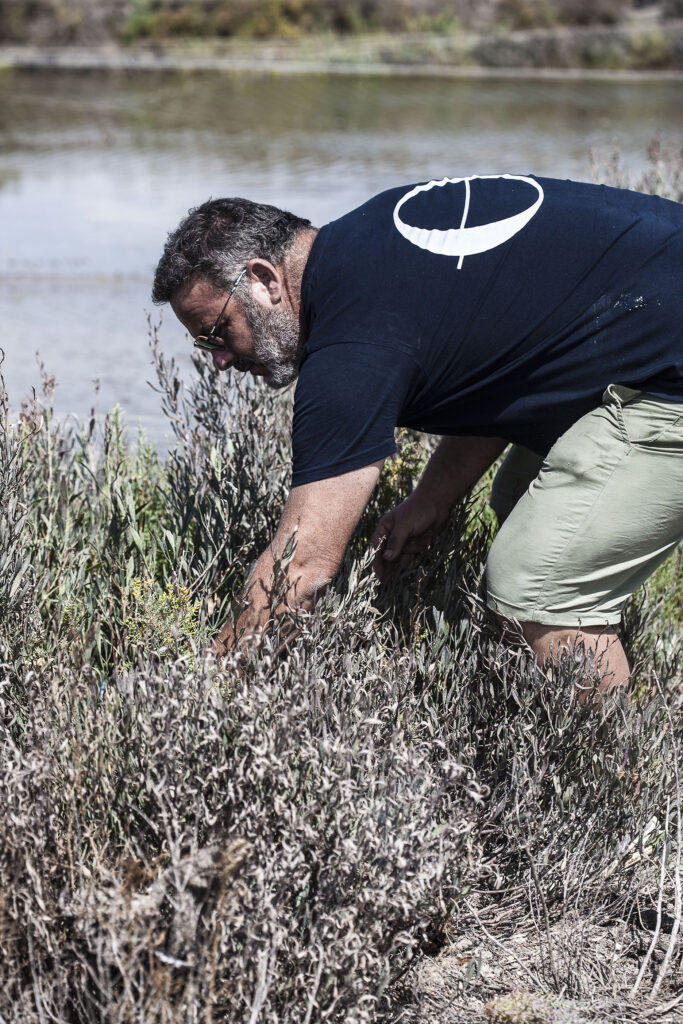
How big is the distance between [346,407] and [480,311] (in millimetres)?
432

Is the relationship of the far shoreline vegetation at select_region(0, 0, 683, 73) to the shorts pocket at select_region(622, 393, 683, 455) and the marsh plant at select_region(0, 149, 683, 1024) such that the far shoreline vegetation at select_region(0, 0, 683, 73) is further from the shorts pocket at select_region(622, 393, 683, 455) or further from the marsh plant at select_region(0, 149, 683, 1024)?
the shorts pocket at select_region(622, 393, 683, 455)

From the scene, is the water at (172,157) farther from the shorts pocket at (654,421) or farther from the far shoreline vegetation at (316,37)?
the shorts pocket at (654,421)

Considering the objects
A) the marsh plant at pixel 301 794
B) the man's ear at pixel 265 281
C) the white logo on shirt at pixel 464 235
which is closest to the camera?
the marsh plant at pixel 301 794

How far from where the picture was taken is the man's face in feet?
9.81

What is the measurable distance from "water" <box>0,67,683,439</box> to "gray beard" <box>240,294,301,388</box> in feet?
9.79

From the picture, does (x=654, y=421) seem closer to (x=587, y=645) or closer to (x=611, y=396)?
(x=611, y=396)

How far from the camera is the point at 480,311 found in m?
2.83

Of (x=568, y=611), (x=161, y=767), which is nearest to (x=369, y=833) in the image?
(x=161, y=767)

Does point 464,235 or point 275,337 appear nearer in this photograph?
point 464,235

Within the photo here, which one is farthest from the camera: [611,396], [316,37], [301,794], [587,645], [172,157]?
[316,37]

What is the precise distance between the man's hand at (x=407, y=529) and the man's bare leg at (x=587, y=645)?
1.71 ft

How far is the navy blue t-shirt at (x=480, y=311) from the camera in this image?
8.90 ft

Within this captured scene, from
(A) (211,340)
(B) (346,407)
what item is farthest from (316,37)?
(B) (346,407)

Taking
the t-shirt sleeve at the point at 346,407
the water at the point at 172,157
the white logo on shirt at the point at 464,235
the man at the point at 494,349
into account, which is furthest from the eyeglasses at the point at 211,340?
the water at the point at 172,157
